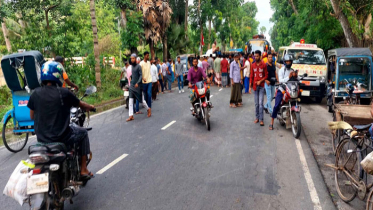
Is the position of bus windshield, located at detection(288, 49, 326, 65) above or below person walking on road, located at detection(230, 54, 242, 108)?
above

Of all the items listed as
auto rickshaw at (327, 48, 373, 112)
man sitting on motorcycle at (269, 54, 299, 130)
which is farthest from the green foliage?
man sitting on motorcycle at (269, 54, 299, 130)

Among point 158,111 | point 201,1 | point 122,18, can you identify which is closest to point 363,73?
point 158,111

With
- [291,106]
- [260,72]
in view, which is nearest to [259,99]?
[260,72]

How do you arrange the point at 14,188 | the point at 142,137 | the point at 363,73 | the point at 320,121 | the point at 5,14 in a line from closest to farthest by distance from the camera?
the point at 14,188
the point at 142,137
the point at 320,121
the point at 363,73
the point at 5,14

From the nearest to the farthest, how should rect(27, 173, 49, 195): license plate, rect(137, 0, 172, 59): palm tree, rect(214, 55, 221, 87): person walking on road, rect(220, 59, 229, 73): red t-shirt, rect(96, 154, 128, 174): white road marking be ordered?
rect(27, 173, 49, 195): license plate, rect(96, 154, 128, 174): white road marking, rect(220, 59, 229, 73): red t-shirt, rect(214, 55, 221, 87): person walking on road, rect(137, 0, 172, 59): palm tree

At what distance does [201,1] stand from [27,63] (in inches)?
1264

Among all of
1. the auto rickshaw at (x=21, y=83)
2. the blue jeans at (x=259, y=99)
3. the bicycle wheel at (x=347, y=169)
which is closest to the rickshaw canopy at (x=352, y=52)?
the blue jeans at (x=259, y=99)

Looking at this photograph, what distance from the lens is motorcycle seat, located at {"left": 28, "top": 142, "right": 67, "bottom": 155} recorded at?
345cm

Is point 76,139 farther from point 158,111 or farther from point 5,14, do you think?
point 5,14

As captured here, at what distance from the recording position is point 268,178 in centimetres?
501

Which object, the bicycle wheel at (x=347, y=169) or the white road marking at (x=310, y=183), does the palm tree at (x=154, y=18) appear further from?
the bicycle wheel at (x=347, y=169)

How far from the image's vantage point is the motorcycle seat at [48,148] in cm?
345

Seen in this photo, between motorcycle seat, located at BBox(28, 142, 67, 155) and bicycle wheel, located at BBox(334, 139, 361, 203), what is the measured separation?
149 inches

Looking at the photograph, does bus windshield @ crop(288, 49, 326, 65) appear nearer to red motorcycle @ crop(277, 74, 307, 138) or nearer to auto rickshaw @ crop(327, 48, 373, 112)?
auto rickshaw @ crop(327, 48, 373, 112)
